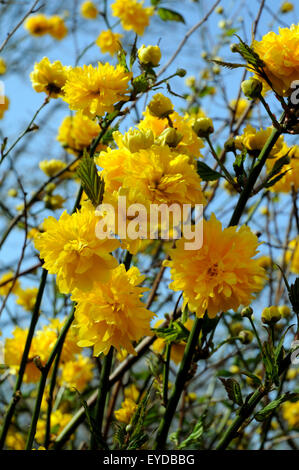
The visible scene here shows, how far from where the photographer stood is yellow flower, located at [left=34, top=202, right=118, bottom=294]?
0.64 meters

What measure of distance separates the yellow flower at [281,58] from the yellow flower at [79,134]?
17.2 inches

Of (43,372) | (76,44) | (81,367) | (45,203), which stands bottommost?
(43,372)

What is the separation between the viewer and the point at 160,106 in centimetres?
80

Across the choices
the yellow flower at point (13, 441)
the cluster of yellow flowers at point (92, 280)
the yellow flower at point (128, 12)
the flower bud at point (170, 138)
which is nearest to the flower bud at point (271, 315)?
Result: the cluster of yellow flowers at point (92, 280)

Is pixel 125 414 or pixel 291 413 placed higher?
pixel 291 413

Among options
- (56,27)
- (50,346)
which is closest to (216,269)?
(50,346)

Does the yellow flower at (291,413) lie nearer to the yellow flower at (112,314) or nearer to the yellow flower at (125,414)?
the yellow flower at (125,414)

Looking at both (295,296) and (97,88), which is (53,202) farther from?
(295,296)

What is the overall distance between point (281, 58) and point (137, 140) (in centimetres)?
25

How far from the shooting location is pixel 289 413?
2.46 metres
